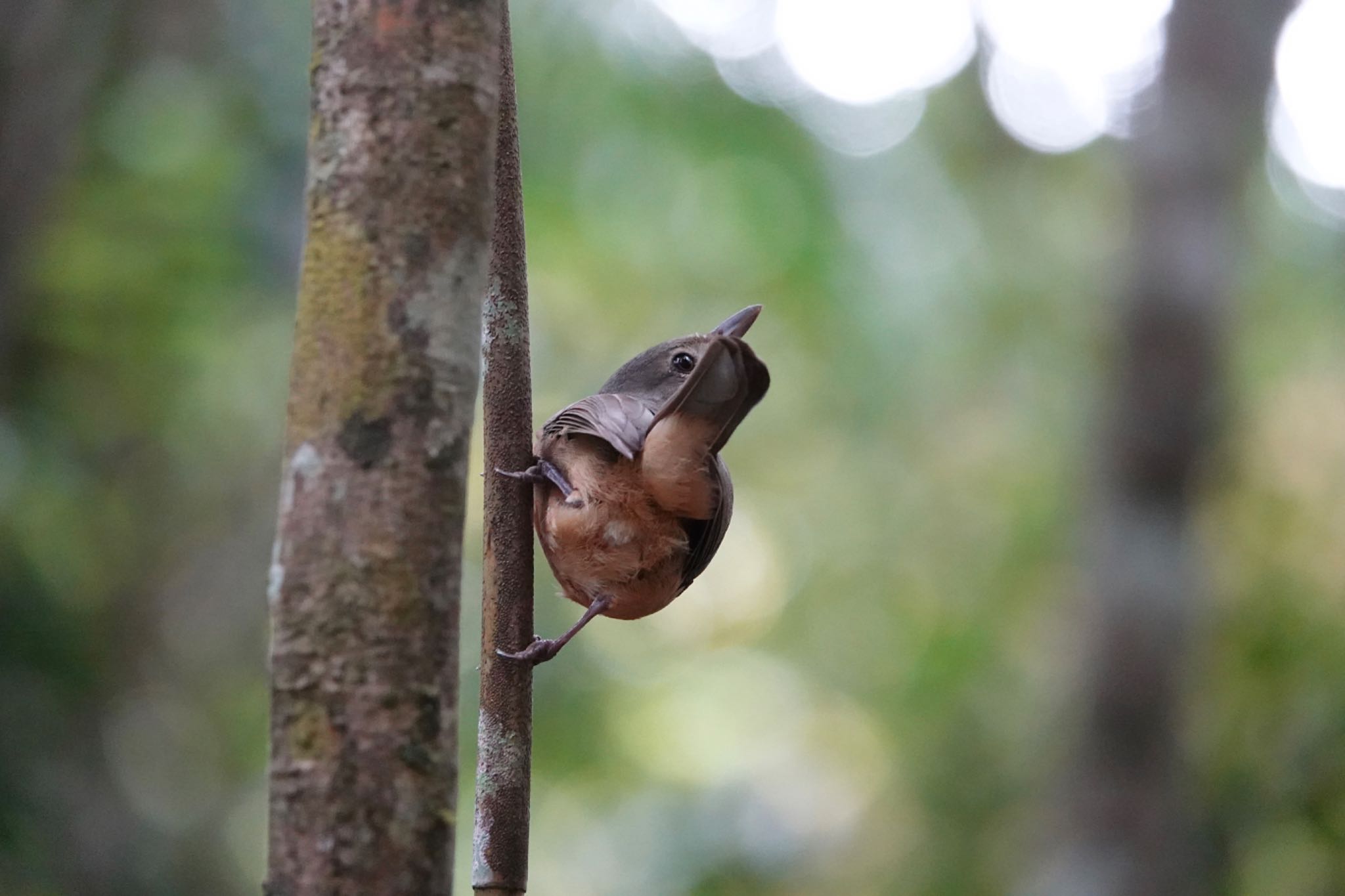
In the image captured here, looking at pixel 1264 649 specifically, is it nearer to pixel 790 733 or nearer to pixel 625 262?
pixel 625 262

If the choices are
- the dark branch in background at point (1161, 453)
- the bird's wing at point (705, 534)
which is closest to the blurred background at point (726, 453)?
the dark branch in background at point (1161, 453)

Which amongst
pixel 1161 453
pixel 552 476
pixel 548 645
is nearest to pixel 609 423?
pixel 552 476

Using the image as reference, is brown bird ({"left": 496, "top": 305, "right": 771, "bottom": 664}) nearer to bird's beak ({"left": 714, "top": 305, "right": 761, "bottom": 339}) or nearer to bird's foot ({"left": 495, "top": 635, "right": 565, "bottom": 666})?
bird's beak ({"left": 714, "top": 305, "right": 761, "bottom": 339})

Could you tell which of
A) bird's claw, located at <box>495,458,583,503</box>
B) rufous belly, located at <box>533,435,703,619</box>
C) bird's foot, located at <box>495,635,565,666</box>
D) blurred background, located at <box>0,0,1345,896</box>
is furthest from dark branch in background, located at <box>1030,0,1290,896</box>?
bird's foot, located at <box>495,635,565,666</box>

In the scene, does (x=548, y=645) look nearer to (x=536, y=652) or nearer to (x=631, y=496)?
(x=536, y=652)

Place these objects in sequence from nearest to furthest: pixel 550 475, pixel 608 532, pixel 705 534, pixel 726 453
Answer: pixel 550 475 → pixel 608 532 → pixel 705 534 → pixel 726 453

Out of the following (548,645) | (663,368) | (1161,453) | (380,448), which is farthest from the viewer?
(1161,453)

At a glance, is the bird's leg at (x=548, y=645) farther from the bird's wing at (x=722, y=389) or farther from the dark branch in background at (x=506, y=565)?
the bird's wing at (x=722, y=389)
